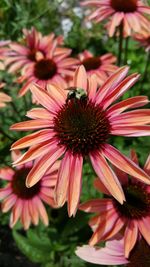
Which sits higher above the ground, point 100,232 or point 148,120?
point 148,120

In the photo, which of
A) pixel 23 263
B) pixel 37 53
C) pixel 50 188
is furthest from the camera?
pixel 23 263

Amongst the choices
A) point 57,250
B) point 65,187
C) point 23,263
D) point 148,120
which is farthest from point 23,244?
point 148,120

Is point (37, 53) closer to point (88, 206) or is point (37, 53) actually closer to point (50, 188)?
point (50, 188)

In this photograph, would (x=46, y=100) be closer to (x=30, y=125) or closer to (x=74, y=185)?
(x=30, y=125)

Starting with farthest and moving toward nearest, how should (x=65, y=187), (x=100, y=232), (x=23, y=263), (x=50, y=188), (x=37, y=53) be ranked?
(x=23, y=263) < (x=37, y=53) < (x=50, y=188) < (x=100, y=232) < (x=65, y=187)

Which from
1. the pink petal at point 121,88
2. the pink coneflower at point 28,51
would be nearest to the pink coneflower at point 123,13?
the pink coneflower at point 28,51

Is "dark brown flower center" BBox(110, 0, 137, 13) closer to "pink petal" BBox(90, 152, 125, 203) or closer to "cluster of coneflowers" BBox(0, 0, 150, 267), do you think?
"cluster of coneflowers" BBox(0, 0, 150, 267)

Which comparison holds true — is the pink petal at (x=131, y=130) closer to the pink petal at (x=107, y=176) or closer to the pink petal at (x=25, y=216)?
the pink petal at (x=107, y=176)

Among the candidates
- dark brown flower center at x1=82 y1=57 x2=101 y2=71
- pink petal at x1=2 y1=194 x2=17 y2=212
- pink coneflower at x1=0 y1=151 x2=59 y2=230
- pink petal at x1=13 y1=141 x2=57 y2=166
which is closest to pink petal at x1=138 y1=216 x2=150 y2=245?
pink petal at x1=13 y1=141 x2=57 y2=166
